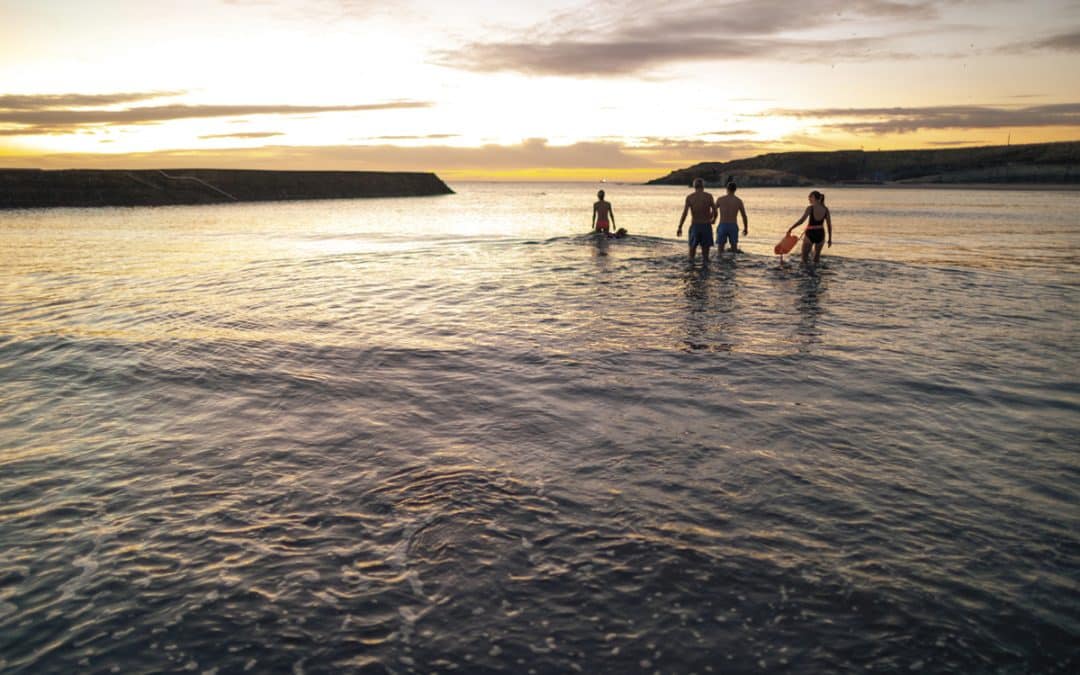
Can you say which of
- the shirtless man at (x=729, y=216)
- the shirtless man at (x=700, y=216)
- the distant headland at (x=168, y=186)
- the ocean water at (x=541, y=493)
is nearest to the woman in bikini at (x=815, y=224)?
the shirtless man at (x=729, y=216)

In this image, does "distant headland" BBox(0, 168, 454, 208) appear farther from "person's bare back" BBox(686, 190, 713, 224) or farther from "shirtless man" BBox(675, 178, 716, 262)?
"person's bare back" BBox(686, 190, 713, 224)

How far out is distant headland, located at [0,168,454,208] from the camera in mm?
57875

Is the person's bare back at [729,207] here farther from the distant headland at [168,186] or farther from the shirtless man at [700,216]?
the distant headland at [168,186]

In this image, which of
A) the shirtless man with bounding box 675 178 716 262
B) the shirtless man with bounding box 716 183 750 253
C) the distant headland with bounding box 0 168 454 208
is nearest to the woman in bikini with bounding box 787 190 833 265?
the shirtless man with bounding box 716 183 750 253

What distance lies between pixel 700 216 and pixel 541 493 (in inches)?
684

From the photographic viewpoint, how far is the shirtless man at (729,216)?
70.8 ft

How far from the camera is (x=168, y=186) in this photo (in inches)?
2601

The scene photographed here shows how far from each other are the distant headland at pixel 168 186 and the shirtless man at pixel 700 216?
6166 centimetres

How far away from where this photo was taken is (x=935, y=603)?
391 centimetres

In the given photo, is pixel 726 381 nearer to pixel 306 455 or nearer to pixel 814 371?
pixel 814 371

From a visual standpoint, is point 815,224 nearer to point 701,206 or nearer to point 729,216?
point 729,216

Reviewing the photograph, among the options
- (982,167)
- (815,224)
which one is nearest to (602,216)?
(815,224)

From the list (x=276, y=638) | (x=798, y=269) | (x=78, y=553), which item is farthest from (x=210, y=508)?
(x=798, y=269)

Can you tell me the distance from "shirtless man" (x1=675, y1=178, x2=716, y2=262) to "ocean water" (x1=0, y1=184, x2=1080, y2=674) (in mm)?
8403
